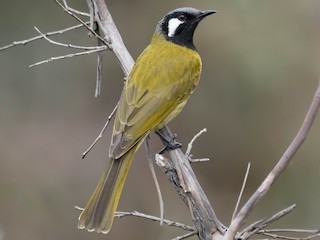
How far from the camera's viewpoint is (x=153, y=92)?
14.5 feet

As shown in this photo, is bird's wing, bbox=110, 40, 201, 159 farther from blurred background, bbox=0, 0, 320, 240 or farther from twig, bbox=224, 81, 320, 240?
blurred background, bbox=0, 0, 320, 240

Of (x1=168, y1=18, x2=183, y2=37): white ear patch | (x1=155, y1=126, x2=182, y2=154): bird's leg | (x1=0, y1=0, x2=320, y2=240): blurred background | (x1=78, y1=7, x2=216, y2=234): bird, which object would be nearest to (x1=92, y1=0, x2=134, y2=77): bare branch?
(x1=78, y1=7, x2=216, y2=234): bird

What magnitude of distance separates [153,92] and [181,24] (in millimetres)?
614

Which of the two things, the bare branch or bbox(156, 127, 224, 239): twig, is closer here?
bbox(156, 127, 224, 239): twig

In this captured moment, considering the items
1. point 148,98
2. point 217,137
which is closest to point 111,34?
point 148,98

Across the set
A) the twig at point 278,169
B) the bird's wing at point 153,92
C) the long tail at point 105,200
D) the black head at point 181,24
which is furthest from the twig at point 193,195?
the black head at point 181,24

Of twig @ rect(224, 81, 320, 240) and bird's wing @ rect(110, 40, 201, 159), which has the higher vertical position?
twig @ rect(224, 81, 320, 240)

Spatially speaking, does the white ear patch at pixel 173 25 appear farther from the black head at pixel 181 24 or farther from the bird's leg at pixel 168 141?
the bird's leg at pixel 168 141

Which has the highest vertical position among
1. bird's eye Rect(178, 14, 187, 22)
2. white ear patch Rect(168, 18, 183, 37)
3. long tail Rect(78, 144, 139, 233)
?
bird's eye Rect(178, 14, 187, 22)

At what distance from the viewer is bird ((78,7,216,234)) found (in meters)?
3.70

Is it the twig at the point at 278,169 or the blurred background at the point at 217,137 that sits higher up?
the twig at the point at 278,169

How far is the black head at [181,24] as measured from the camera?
4.77 meters

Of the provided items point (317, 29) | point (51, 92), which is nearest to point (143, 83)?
point (317, 29)

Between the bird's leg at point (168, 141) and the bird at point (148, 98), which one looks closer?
the bird at point (148, 98)
